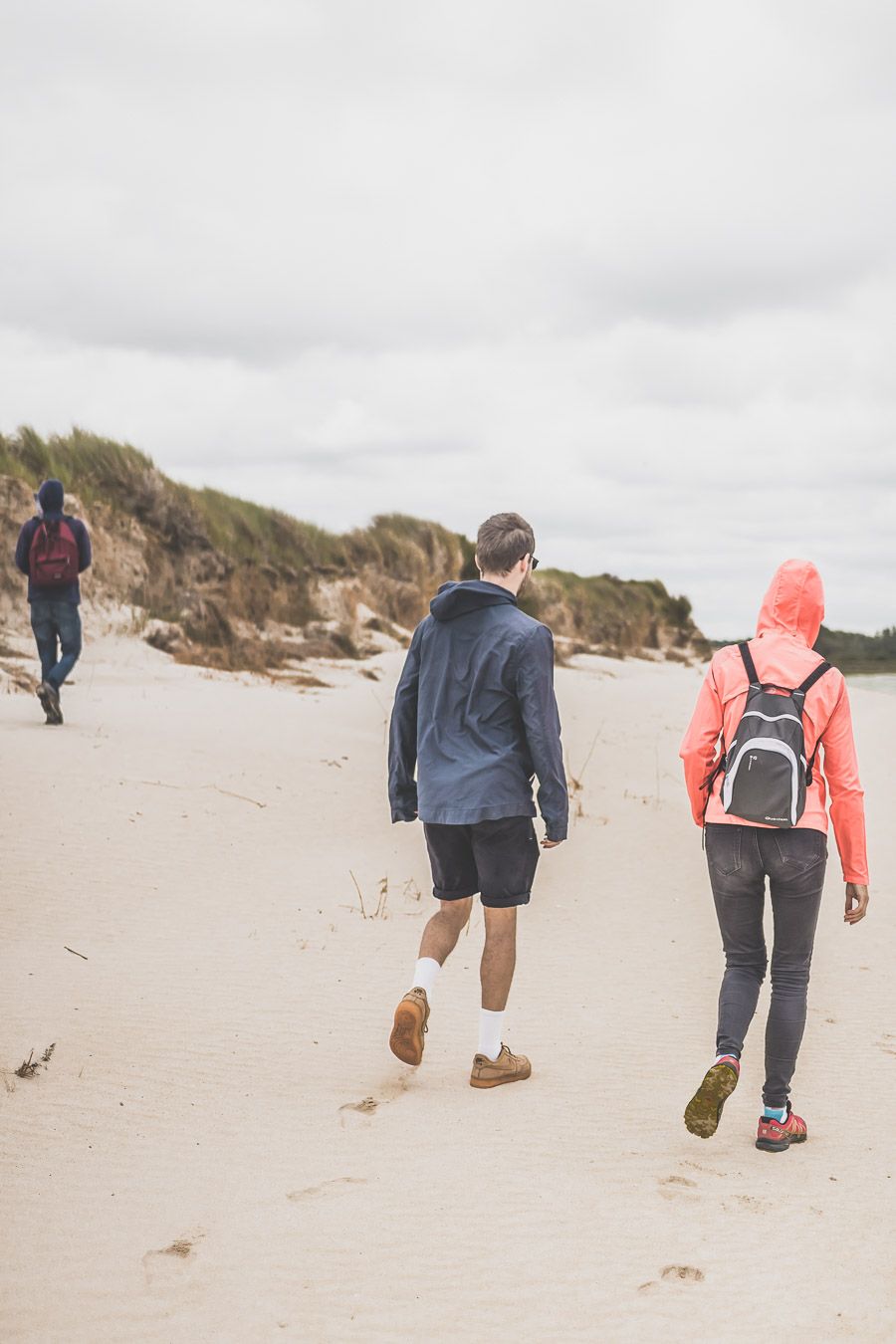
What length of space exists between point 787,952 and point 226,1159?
2.03 metres

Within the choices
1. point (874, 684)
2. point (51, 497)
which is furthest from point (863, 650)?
point (51, 497)

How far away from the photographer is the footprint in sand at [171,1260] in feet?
10.3

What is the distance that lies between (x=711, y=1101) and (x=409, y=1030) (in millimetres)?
1130

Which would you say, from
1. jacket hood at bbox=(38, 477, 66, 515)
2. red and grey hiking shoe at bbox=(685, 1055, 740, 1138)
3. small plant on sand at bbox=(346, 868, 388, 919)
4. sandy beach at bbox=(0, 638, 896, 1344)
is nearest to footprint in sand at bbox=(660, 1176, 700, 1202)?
sandy beach at bbox=(0, 638, 896, 1344)

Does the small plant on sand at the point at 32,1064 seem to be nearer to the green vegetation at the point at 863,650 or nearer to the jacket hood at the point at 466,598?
the jacket hood at the point at 466,598

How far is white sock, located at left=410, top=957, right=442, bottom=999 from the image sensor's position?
445 cm

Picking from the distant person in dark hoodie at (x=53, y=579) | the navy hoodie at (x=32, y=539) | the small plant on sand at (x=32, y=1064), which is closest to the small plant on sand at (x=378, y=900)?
the small plant on sand at (x=32, y=1064)

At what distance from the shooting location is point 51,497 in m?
11.2

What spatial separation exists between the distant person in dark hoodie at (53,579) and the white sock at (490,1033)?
7278mm

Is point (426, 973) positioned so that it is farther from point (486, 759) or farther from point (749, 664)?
point (749, 664)

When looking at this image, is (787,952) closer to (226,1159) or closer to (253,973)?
(226,1159)

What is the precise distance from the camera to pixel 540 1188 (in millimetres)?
3717

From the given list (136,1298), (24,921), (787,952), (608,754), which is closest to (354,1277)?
(136,1298)

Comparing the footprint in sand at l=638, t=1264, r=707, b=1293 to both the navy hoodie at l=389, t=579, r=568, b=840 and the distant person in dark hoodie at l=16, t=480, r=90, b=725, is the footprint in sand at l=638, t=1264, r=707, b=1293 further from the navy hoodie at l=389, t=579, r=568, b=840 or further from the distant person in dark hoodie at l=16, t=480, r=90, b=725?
the distant person in dark hoodie at l=16, t=480, r=90, b=725
